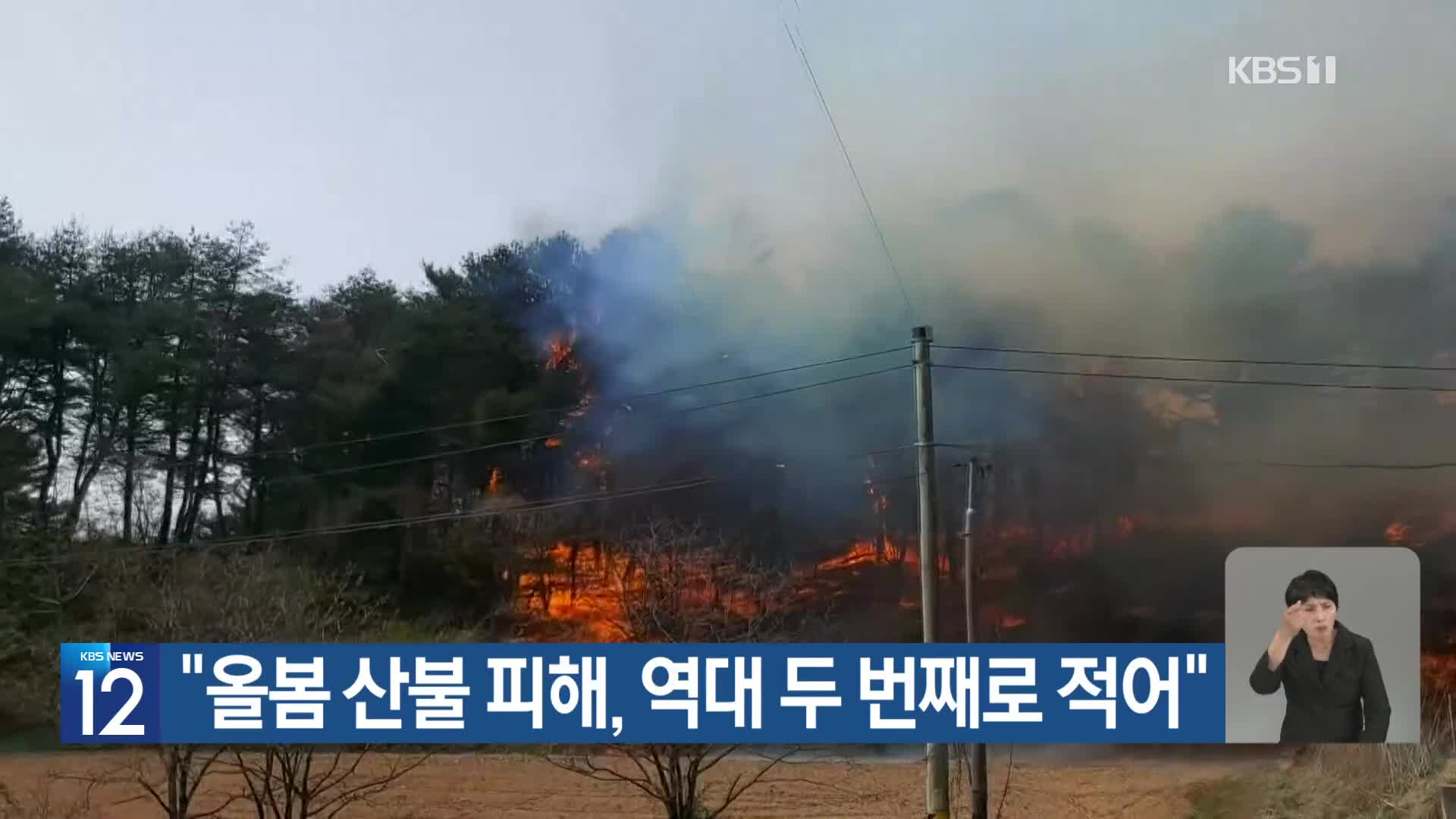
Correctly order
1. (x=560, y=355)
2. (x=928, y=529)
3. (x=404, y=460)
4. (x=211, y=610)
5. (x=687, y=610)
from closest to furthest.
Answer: (x=928, y=529) → (x=211, y=610) → (x=687, y=610) → (x=404, y=460) → (x=560, y=355)

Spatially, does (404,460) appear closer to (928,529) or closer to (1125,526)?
(1125,526)

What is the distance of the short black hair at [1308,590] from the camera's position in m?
11.5

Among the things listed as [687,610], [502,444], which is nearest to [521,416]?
[502,444]

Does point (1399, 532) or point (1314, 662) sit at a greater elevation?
point (1399, 532)

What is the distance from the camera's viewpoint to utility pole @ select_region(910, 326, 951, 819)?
35.1ft

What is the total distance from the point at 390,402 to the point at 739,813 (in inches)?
616

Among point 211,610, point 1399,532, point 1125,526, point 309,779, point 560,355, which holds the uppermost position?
point 560,355

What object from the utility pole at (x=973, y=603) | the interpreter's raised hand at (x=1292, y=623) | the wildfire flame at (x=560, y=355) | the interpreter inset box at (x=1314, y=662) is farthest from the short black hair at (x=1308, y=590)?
the wildfire flame at (x=560, y=355)

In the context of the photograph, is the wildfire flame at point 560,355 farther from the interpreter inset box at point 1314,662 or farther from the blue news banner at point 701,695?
the interpreter inset box at point 1314,662

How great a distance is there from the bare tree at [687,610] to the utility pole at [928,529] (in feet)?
→ 7.22

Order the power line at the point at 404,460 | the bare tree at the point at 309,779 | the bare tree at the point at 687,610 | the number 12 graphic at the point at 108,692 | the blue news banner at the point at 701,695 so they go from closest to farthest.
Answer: the blue news banner at the point at 701,695, the number 12 graphic at the point at 108,692, the bare tree at the point at 309,779, the bare tree at the point at 687,610, the power line at the point at 404,460

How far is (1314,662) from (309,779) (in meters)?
13.7

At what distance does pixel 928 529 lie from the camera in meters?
11.2

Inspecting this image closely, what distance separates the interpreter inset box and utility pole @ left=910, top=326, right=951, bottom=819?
2.75 metres
